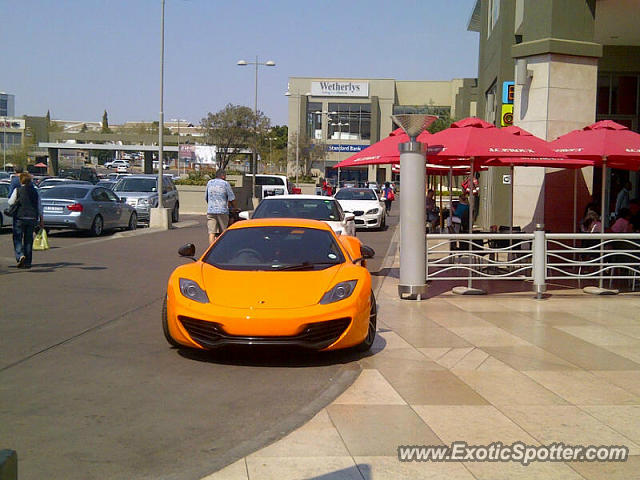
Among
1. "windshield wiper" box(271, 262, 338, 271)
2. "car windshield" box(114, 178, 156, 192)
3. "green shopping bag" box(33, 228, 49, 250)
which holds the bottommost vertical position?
"green shopping bag" box(33, 228, 49, 250)

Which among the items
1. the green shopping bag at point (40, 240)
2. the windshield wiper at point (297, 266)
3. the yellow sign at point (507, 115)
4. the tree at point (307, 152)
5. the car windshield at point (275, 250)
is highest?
the tree at point (307, 152)

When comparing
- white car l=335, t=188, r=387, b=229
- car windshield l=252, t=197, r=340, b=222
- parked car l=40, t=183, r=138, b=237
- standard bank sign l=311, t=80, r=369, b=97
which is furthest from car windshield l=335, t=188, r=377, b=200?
standard bank sign l=311, t=80, r=369, b=97

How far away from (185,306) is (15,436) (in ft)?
7.84

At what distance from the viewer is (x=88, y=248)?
58.5 ft

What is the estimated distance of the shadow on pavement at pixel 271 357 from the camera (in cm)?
736

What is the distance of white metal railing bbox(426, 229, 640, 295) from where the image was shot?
11.4 metres

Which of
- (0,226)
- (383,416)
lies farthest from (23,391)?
(0,226)

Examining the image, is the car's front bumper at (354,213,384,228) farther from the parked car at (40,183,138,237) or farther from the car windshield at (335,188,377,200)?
the parked car at (40,183,138,237)

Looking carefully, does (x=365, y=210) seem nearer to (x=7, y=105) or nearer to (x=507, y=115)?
(x=507, y=115)

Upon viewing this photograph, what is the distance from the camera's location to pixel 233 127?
54062 millimetres

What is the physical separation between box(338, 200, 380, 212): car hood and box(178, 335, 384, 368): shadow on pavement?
19168 mm

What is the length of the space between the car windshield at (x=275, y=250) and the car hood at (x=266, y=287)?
0.22 m

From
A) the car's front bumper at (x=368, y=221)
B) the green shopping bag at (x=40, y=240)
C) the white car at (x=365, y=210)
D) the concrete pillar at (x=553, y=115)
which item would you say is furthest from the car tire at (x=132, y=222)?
the concrete pillar at (x=553, y=115)

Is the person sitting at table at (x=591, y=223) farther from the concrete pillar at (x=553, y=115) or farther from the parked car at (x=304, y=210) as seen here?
the parked car at (x=304, y=210)
